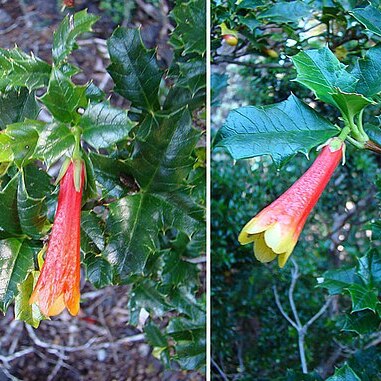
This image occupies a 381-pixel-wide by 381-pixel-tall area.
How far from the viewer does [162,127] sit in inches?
16.6

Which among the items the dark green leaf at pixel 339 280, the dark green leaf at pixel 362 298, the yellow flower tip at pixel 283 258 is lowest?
the dark green leaf at pixel 339 280

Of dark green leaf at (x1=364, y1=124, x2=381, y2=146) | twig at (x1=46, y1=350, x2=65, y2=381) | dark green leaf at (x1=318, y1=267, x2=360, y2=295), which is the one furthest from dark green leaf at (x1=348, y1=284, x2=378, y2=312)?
twig at (x1=46, y1=350, x2=65, y2=381)

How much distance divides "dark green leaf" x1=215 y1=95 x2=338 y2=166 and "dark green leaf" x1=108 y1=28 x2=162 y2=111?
15 centimetres

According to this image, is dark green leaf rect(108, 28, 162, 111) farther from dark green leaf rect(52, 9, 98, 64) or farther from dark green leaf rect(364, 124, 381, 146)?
dark green leaf rect(364, 124, 381, 146)

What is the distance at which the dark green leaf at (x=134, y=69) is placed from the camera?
445 millimetres

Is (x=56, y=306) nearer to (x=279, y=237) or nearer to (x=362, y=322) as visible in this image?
(x=279, y=237)

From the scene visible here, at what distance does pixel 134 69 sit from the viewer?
0.46m

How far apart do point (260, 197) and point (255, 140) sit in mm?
538

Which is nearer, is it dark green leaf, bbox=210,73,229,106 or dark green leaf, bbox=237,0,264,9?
dark green leaf, bbox=237,0,264,9

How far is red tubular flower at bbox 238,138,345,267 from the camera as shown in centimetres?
29

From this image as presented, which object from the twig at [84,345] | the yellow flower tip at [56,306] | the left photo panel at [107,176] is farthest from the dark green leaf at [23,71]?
the twig at [84,345]

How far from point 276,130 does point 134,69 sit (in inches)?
7.1

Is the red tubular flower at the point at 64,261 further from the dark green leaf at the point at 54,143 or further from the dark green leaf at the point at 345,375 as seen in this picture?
the dark green leaf at the point at 345,375

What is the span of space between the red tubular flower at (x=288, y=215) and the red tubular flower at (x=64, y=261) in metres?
0.12
